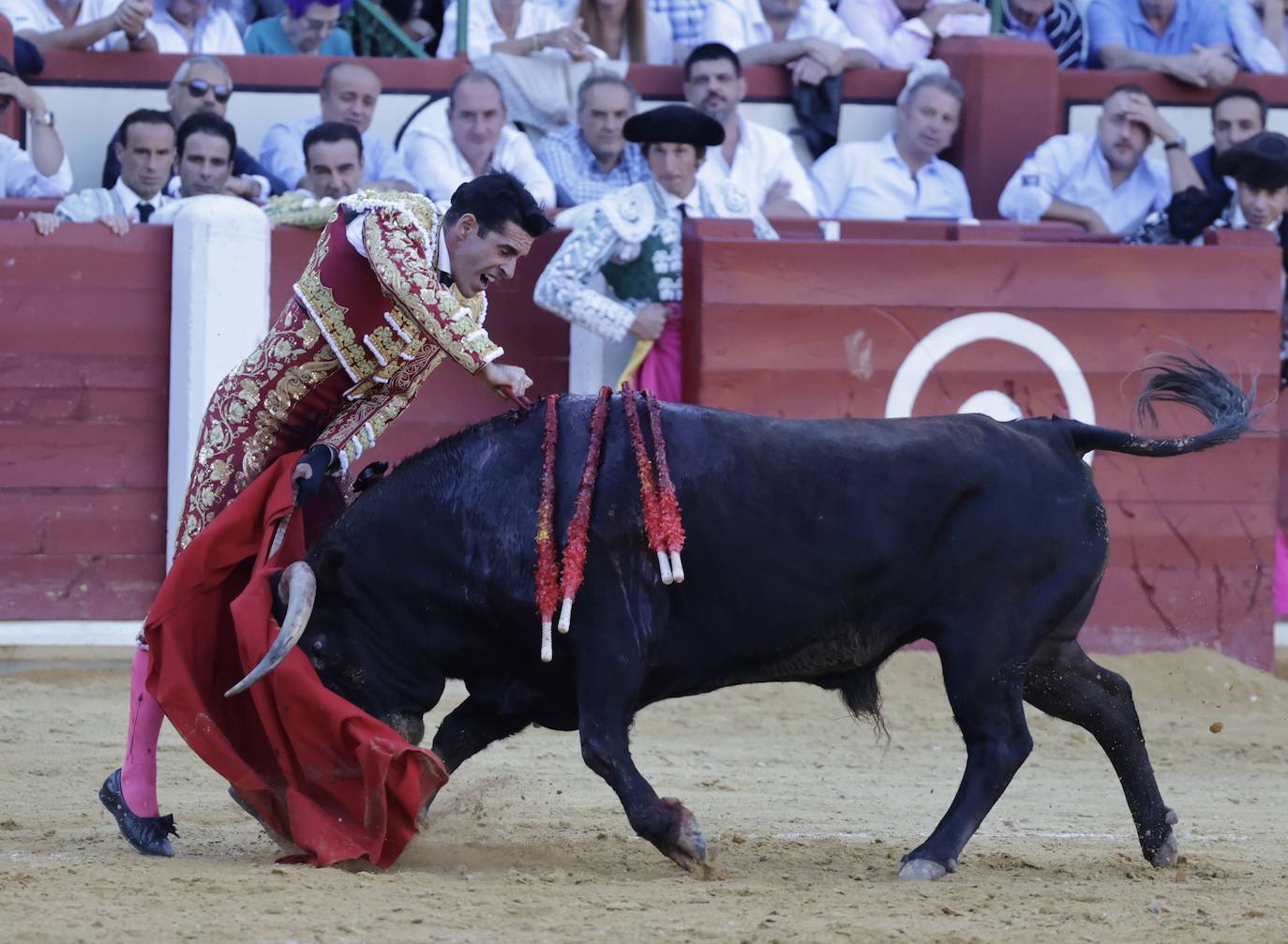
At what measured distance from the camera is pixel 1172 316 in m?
6.83

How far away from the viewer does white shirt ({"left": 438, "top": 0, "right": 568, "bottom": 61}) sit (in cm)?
773

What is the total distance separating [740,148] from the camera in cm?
734

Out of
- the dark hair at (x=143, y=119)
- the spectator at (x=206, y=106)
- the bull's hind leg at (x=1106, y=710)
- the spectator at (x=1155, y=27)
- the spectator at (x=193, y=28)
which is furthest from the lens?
the spectator at (x=1155, y=27)

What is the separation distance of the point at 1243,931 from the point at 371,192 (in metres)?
2.18

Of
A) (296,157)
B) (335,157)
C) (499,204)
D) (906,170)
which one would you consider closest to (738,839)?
(499,204)

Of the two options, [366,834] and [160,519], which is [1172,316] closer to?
[160,519]

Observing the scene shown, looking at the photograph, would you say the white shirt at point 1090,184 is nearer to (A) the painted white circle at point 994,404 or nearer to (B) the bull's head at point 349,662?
(A) the painted white circle at point 994,404

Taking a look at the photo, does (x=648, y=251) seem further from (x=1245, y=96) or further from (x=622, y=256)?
(x=1245, y=96)

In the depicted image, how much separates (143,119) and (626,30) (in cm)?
216

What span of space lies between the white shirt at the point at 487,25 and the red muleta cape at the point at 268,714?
4.06m

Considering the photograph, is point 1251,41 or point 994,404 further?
point 1251,41

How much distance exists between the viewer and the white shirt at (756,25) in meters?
7.95

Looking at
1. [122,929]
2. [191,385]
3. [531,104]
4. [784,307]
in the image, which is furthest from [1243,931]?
[531,104]

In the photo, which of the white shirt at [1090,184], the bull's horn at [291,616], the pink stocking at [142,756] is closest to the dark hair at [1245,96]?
the white shirt at [1090,184]
